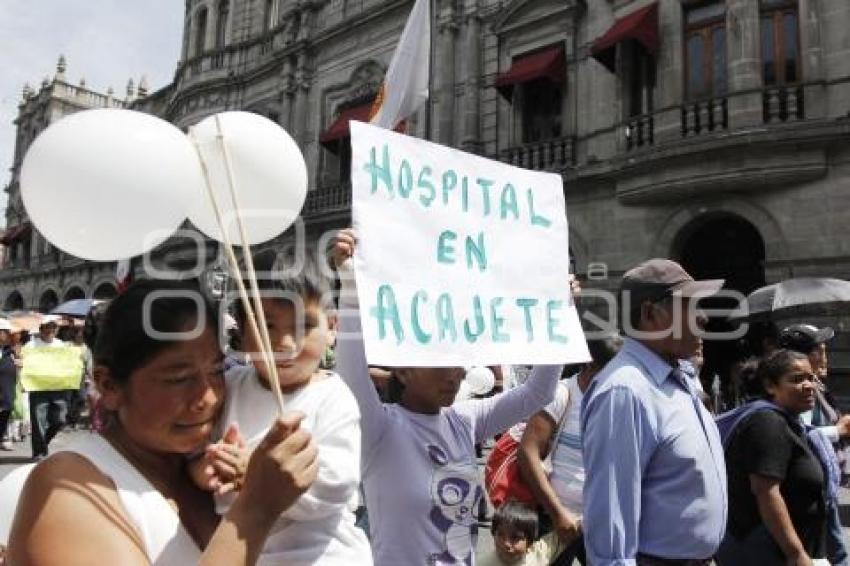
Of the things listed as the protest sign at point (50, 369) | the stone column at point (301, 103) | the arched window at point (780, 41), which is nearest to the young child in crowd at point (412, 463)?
the protest sign at point (50, 369)

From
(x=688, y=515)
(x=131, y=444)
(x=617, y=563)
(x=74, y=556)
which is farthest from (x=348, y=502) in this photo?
(x=688, y=515)

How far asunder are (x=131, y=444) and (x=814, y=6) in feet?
39.9

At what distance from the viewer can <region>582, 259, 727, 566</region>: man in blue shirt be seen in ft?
7.41

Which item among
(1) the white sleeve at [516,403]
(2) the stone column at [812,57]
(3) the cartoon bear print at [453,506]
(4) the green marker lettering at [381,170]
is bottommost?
(3) the cartoon bear print at [453,506]

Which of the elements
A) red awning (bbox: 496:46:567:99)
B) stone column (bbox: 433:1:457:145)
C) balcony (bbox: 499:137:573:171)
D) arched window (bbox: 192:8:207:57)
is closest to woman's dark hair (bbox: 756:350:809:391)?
balcony (bbox: 499:137:573:171)

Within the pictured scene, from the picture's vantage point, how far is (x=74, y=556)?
115cm

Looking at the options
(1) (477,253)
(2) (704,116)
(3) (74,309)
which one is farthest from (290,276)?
(3) (74,309)

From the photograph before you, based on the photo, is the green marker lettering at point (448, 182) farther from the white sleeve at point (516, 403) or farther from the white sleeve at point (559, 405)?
the white sleeve at point (559, 405)

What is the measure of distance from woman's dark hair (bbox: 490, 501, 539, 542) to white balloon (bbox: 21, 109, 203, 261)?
2354 millimetres

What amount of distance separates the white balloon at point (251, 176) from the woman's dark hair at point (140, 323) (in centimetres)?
33

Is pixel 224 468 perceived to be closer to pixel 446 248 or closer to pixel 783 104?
pixel 446 248

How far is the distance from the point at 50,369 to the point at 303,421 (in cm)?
774

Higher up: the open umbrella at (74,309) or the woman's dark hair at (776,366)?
the open umbrella at (74,309)

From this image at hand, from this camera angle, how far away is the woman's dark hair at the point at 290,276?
1.81 meters
